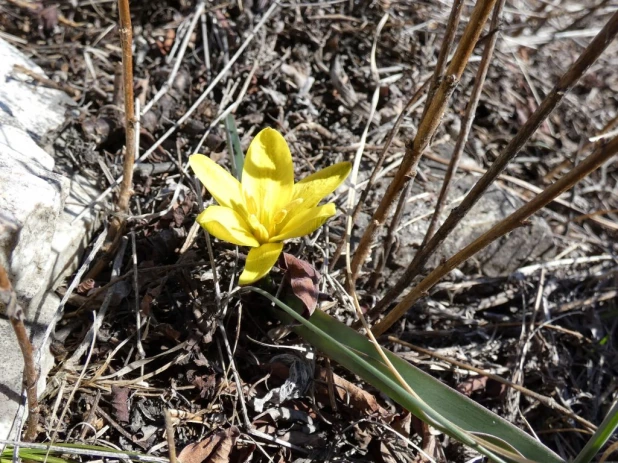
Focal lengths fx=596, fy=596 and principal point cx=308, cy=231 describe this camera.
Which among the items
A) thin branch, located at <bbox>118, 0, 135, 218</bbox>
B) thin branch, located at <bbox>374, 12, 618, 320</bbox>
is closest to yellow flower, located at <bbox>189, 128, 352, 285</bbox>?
thin branch, located at <bbox>118, 0, 135, 218</bbox>

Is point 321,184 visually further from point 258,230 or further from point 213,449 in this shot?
point 213,449

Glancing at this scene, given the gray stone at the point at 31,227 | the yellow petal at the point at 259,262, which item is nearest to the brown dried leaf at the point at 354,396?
the yellow petal at the point at 259,262

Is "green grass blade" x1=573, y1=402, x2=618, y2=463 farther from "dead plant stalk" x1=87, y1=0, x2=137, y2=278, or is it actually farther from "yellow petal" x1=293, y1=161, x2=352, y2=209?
"dead plant stalk" x1=87, y1=0, x2=137, y2=278

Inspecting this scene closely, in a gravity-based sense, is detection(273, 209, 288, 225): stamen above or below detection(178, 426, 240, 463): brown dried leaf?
above

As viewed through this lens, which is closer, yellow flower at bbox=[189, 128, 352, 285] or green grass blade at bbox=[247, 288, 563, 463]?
green grass blade at bbox=[247, 288, 563, 463]

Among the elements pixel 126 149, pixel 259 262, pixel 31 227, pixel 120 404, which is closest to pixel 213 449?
pixel 120 404

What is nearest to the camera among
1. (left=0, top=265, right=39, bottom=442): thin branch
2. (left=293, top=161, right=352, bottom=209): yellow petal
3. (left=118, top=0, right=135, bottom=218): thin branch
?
(left=0, top=265, right=39, bottom=442): thin branch

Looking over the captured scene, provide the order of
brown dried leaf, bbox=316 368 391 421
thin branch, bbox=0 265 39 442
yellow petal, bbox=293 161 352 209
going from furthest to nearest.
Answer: brown dried leaf, bbox=316 368 391 421 → yellow petal, bbox=293 161 352 209 → thin branch, bbox=0 265 39 442

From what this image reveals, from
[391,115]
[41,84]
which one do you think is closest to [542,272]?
[391,115]
